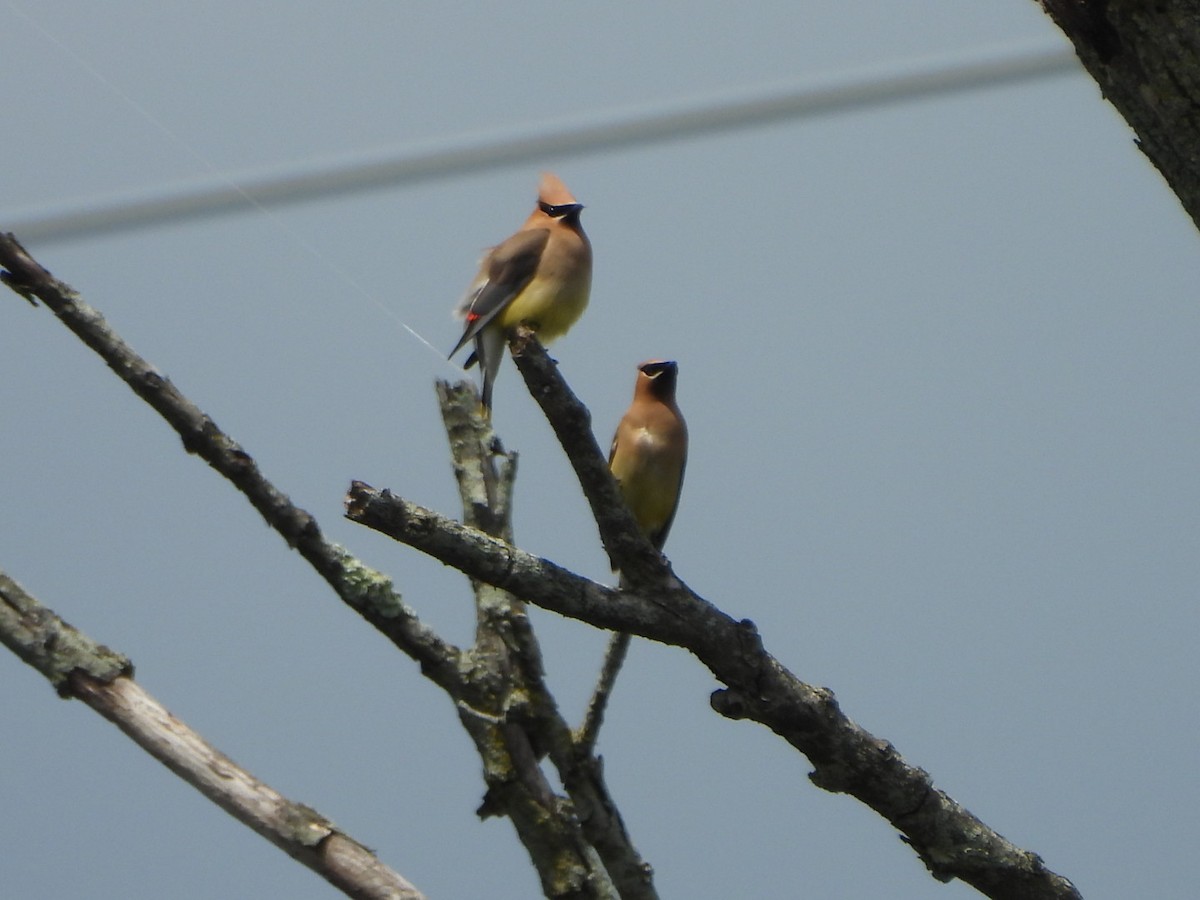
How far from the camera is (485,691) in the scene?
352 centimetres

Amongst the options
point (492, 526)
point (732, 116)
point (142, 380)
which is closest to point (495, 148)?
point (732, 116)

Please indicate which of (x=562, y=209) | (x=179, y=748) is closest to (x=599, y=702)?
(x=179, y=748)

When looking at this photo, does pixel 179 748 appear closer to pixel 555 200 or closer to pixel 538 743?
pixel 538 743

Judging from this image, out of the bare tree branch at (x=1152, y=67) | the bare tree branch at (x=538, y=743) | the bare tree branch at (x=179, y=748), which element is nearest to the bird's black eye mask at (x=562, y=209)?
the bare tree branch at (x=538, y=743)

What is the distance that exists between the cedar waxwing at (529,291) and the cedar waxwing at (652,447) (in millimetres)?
369

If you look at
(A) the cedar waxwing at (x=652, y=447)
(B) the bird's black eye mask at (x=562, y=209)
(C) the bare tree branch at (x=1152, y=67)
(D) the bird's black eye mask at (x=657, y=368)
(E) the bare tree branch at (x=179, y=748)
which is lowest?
(E) the bare tree branch at (x=179, y=748)

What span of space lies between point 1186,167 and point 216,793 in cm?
232

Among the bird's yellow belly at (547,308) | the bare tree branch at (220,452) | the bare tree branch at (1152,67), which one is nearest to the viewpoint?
the bare tree branch at (1152,67)

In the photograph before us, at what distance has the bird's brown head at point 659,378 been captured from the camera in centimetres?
438

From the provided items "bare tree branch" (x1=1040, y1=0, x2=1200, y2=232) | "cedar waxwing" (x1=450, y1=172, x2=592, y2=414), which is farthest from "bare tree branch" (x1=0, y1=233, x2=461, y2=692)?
"bare tree branch" (x1=1040, y1=0, x2=1200, y2=232)

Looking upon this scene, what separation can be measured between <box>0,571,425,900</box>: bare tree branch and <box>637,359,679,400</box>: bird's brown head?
1.77 m

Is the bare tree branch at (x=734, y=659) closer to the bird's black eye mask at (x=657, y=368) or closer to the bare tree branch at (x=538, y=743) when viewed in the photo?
the bare tree branch at (x=538, y=743)

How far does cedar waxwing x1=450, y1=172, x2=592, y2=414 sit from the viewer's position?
4.14m

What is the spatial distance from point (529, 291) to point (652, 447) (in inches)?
23.3
